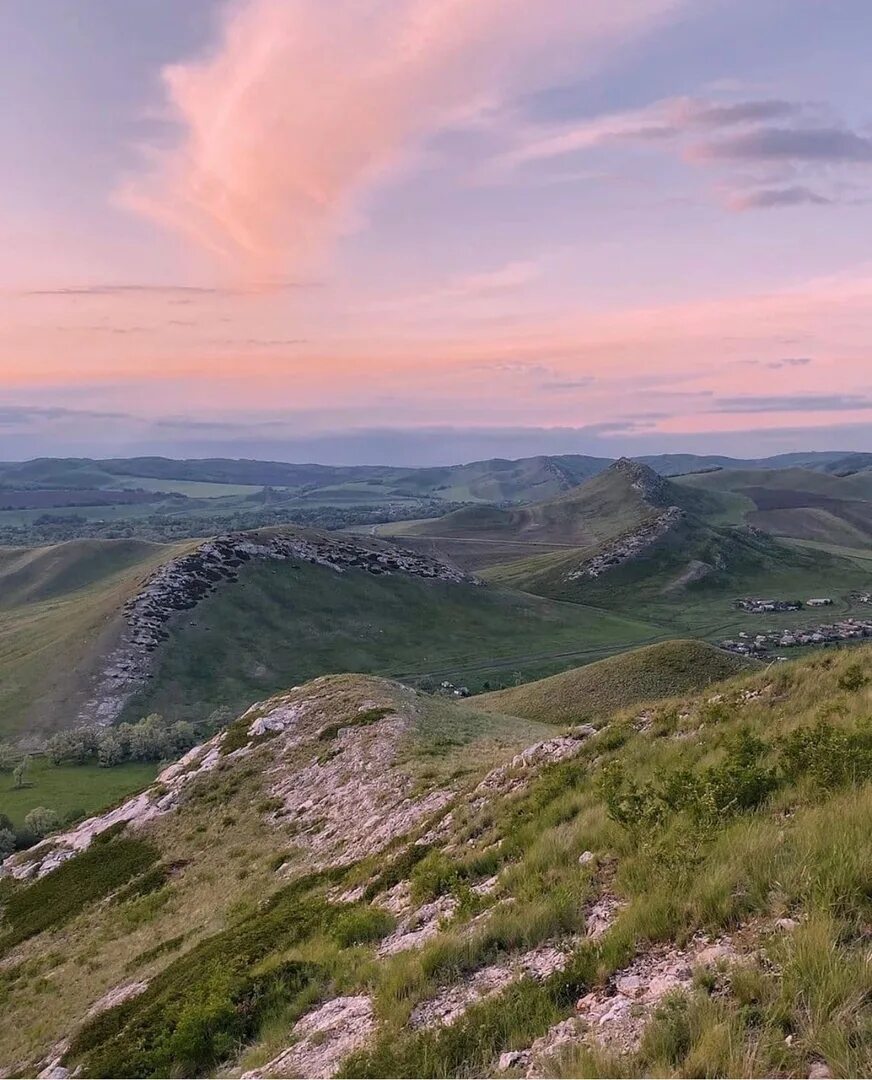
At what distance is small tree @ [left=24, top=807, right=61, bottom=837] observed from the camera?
75.0m

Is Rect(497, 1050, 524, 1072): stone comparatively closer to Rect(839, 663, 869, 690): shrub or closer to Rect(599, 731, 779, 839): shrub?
Rect(599, 731, 779, 839): shrub

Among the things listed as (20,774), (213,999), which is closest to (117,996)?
(213,999)

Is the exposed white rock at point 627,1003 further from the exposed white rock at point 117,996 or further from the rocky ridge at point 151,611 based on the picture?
the rocky ridge at point 151,611

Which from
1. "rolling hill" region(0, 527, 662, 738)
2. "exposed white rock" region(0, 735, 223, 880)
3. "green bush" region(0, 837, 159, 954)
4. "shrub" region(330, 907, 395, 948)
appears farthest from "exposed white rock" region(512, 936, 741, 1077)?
"rolling hill" region(0, 527, 662, 738)

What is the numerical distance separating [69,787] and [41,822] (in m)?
22.6

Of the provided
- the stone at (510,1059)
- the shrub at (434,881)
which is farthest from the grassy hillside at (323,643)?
the stone at (510,1059)

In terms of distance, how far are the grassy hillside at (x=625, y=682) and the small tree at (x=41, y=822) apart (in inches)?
2059

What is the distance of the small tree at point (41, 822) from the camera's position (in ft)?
246

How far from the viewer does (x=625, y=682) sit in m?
75.4

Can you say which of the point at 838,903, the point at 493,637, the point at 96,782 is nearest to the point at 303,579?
the point at 493,637

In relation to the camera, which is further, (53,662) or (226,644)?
(226,644)

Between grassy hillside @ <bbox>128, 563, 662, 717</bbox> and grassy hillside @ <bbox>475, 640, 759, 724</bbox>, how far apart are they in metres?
67.6

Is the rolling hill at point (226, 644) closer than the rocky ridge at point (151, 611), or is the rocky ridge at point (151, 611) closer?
the rocky ridge at point (151, 611)

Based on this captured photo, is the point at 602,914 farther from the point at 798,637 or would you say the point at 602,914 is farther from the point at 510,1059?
the point at 798,637
